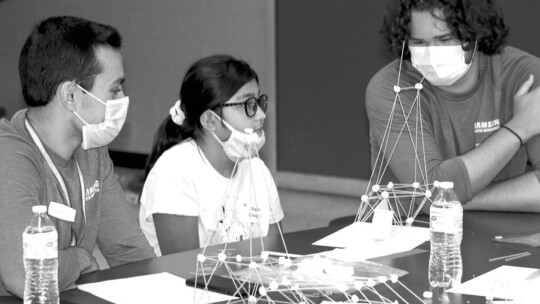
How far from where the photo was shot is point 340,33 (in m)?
5.62

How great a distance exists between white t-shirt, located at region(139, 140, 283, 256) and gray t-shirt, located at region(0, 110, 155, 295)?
7.6 inches

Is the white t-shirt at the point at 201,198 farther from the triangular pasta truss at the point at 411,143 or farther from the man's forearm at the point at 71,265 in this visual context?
the man's forearm at the point at 71,265

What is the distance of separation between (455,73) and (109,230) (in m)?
1.24

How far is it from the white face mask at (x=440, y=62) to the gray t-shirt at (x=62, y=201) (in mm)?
1079

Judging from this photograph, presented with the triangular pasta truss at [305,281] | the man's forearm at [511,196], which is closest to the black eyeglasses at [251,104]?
the man's forearm at [511,196]

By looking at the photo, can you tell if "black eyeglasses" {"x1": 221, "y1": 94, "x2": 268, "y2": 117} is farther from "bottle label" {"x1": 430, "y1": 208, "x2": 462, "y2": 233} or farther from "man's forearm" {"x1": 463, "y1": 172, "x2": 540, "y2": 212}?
"bottle label" {"x1": 430, "y1": 208, "x2": 462, "y2": 233}

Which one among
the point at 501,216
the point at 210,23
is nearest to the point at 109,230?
the point at 501,216

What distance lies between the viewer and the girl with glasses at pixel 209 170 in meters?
2.94

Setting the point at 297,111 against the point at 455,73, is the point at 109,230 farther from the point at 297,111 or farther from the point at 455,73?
the point at 297,111

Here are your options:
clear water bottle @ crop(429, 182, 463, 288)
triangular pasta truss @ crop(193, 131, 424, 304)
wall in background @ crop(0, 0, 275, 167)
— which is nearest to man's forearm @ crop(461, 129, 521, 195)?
clear water bottle @ crop(429, 182, 463, 288)

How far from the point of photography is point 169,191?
297 cm

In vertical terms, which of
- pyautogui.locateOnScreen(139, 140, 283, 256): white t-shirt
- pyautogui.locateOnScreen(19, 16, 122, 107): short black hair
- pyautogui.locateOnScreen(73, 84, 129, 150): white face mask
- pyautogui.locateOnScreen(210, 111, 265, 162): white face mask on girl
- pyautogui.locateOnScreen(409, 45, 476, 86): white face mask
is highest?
pyautogui.locateOnScreen(19, 16, 122, 107): short black hair

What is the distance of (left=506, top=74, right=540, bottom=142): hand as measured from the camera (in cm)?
300

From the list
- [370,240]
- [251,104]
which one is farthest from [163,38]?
[370,240]
